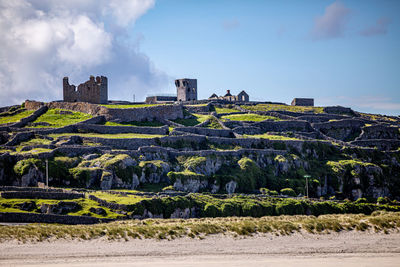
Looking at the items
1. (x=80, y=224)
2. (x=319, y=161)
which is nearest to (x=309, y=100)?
(x=319, y=161)

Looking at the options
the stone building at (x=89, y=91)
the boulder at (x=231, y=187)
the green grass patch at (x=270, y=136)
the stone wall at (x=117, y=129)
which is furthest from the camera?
the stone building at (x=89, y=91)

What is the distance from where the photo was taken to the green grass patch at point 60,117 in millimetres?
82938

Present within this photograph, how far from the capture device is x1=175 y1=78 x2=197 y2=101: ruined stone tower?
12475 cm

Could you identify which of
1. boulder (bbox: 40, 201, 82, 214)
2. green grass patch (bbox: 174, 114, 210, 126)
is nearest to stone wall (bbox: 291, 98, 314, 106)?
green grass patch (bbox: 174, 114, 210, 126)

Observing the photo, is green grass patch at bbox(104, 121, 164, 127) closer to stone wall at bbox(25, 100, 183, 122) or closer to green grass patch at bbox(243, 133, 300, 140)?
stone wall at bbox(25, 100, 183, 122)

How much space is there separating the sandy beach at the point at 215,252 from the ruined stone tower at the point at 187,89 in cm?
8243

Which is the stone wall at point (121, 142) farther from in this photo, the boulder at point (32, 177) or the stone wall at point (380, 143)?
the stone wall at point (380, 143)

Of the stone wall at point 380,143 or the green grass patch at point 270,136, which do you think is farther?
the stone wall at point 380,143

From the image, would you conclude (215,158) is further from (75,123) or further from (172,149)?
(75,123)

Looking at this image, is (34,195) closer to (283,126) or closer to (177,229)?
(177,229)

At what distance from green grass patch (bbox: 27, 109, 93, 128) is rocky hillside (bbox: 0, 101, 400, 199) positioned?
151mm

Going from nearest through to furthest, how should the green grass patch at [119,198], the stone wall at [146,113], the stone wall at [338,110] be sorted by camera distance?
the green grass patch at [119,198]
the stone wall at [146,113]
the stone wall at [338,110]

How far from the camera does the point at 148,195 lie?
58.9 m

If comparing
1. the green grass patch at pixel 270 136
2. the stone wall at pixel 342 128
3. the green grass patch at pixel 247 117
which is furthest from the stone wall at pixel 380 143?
the green grass patch at pixel 247 117
